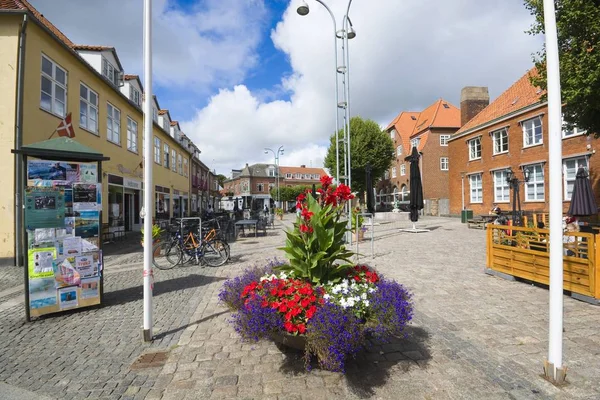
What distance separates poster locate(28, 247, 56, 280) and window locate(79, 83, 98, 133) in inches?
377

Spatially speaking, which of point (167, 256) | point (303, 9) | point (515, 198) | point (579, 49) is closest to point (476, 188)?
point (515, 198)

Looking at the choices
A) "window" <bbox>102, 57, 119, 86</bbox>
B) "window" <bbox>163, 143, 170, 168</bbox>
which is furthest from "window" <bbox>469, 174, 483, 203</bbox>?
"window" <bbox>102, 57, 119, 86</bbox>

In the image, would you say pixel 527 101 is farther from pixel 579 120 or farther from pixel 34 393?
pixel 34 393

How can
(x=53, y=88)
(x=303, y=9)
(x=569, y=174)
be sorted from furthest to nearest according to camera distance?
(x=569, y=174) < (x=303, y=9) < (x=53, y=88)

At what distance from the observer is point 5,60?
348 inches

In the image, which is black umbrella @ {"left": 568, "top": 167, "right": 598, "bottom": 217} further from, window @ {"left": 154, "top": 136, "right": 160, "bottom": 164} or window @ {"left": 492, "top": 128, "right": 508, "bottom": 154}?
window @ {"left": 154, "top": 136, "right": 160, "bottom": 164}

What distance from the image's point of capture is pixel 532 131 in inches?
815

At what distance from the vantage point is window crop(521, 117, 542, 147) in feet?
66.2

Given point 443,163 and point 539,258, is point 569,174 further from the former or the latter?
point 443,163

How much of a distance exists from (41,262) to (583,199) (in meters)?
12.3

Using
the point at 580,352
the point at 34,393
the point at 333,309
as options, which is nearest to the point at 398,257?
the point at 580,352

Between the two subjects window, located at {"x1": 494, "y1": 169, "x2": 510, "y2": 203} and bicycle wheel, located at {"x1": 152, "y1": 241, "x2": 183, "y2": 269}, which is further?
window, located at {"x1": 494, "y1": 169, "x2": 510, "y2": 203}

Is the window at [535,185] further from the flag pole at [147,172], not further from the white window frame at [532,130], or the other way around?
the flag pole at [147,172]

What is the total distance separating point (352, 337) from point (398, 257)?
23.6 ft
